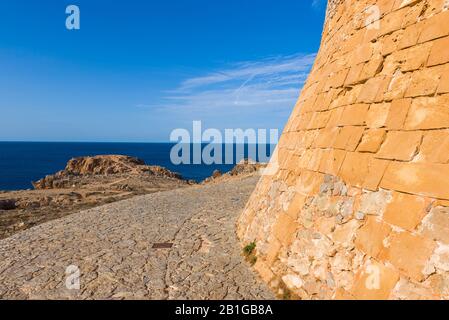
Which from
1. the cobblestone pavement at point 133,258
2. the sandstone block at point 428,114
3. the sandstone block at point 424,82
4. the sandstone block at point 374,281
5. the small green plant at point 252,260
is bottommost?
the cobblestone pavement at point 133,258

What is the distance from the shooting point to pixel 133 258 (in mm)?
7512

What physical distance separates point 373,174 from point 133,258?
5.29 meters

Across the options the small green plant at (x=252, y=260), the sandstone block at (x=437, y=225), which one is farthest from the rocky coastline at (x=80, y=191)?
the sandstone block at (x=437, y=225)

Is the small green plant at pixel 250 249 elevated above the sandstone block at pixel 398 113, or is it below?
below

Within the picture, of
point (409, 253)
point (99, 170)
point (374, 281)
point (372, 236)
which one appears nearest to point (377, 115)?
point (372, 236)

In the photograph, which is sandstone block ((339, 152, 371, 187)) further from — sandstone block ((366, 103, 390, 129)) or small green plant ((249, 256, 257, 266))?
small green plant ((249, 256, 257, 266))

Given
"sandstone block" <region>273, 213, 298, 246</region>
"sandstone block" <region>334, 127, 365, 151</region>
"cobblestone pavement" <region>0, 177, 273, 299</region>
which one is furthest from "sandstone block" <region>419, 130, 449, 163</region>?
"cobblestone pavement" <region>0, 177, 273, 299</region>

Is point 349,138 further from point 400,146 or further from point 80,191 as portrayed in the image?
point 80,191

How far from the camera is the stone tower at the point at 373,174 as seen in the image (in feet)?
12.0

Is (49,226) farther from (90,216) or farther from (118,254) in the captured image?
(118,254)

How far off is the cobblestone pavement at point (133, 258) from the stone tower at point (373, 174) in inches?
36.2

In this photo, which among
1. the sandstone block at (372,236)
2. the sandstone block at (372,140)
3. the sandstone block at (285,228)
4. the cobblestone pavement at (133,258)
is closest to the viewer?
the sandstone block at (372,236)

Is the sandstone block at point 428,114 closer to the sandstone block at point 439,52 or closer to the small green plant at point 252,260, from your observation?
the sandstone block at point 439,52
